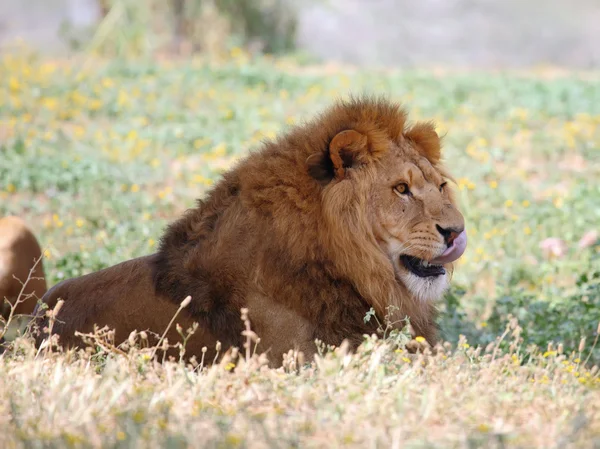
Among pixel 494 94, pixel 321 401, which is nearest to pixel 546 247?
pixel 321 401

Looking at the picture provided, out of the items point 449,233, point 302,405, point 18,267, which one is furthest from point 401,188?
point 18,267

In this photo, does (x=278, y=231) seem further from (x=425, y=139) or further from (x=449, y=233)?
(x=425, y=139)

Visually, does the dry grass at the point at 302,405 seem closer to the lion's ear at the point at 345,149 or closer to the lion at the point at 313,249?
the lion at the point at 313,249

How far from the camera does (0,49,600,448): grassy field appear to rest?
319 centimetres

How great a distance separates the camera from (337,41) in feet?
87.8

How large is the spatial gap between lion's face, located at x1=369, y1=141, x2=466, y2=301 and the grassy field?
41 centimetres

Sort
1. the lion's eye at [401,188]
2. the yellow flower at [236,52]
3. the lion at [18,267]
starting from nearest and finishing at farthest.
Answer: the lion's eye at [401,188] → the lion at [18,267] → the yellow flower at [236,52]

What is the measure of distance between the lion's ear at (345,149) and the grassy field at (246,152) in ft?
2.90

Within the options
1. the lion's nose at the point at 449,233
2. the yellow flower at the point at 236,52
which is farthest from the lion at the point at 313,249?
the yellow flower at the point at 236,52

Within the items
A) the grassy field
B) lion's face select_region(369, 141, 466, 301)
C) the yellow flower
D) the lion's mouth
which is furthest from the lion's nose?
the yellow flower

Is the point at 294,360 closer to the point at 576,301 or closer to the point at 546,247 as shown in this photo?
the point at 576,301

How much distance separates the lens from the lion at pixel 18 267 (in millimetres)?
5449

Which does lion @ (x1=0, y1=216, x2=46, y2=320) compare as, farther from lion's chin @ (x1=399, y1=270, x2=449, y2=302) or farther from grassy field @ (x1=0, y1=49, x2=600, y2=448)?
lion's chin @ (x1=399, y1=270, x2=449, y2=302)

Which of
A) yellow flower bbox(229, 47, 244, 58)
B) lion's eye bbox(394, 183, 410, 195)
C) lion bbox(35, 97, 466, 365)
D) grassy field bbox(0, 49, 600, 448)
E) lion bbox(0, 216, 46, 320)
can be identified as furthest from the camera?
yellow flower bbox(229, 47, 244, 58)
